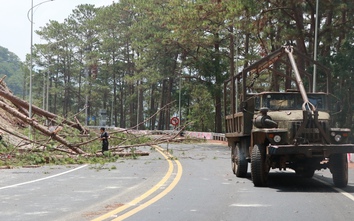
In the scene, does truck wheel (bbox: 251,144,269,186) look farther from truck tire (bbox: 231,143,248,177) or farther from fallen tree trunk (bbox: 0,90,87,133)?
fallen tree trunk (bbox: 0,90,87,133)

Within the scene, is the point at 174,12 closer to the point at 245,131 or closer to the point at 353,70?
the point at 353,70

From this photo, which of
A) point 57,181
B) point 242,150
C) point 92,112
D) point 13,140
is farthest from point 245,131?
point 92,112

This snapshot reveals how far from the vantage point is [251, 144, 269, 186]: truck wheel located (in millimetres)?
12438

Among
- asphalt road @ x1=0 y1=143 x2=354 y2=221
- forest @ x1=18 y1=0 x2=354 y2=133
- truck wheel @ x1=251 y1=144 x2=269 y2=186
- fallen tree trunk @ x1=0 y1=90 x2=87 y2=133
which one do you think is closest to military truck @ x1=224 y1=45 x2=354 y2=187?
truck wheel @ x1=251 y1=144 x2=269 y2=186

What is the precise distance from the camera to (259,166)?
1242 centimetres

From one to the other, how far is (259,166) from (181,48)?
47.5 meters

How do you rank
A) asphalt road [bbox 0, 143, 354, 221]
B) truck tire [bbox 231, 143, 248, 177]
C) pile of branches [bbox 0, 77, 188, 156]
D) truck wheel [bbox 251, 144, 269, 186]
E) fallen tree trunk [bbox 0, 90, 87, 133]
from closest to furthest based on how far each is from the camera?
asphalt road [bbox 0, 143, 354, 221] → truck wheel [bbox 251, 144, 269, 186] → truck tire [bbox 231, 143, 248, 177] → pile of branches [bbox 0, 77, 188, 156] → fallen tree trunk [bbox 0, 90, 87, 133]

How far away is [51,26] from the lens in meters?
90.6

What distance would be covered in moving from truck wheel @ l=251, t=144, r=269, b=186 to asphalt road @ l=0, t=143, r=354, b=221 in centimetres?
25

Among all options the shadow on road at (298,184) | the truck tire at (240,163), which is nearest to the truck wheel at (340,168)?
the shadow on road at (298,184)

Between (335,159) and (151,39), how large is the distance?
47.3 metres

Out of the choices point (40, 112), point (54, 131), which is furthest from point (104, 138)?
point (40, 112)

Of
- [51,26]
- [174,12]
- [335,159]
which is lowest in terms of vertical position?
[335,159]

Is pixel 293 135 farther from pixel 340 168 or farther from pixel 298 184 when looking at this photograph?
pixel 298 184
